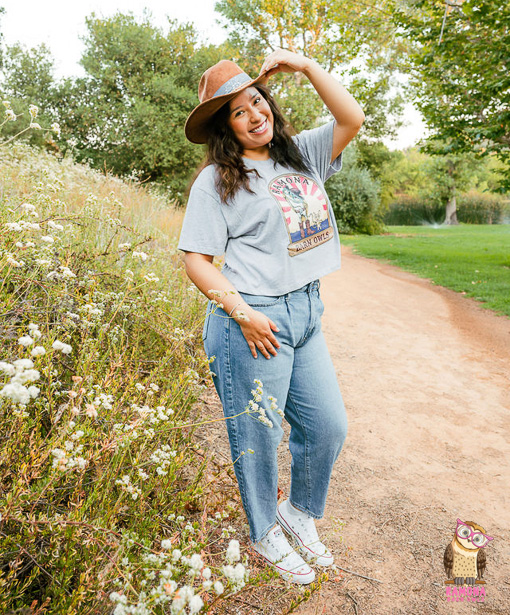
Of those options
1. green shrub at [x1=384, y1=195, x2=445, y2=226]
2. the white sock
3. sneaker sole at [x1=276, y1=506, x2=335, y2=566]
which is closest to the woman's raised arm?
the white sock

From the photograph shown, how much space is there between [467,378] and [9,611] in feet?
14.7

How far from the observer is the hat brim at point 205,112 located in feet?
7.02

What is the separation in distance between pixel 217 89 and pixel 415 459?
8.95 feet

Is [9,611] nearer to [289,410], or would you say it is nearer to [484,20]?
[289,410]

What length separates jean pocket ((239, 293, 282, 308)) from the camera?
2.03 metres

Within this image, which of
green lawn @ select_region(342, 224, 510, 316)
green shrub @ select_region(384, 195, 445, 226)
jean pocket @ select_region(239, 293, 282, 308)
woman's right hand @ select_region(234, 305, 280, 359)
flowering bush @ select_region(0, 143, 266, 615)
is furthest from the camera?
green shrub @ select_region(384, 195, 445, 226)

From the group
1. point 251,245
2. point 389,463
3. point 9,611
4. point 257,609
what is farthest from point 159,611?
point 389,463

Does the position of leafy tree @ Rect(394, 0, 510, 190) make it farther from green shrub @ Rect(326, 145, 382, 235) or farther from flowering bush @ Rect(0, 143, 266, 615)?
green shrub @ Rect(326, 145, 382, 235)

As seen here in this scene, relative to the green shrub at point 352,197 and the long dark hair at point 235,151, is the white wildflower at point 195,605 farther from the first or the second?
the green shrub at point 352,197

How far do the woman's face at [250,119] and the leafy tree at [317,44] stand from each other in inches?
410

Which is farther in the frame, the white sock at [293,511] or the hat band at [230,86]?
the white sock at [293,511]

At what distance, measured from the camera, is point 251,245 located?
6.76ft

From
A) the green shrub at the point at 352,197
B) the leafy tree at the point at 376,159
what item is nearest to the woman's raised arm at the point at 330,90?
the green shrub at the point at 352,197

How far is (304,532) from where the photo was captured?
2.32 meters
